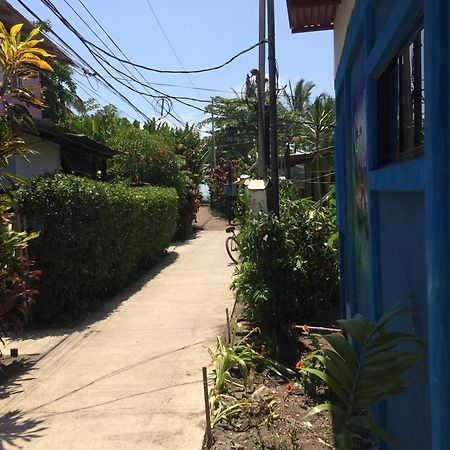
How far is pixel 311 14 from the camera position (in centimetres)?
688

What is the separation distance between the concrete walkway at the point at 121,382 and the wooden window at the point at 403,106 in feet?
8.68

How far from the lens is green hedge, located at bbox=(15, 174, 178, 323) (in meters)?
7.58

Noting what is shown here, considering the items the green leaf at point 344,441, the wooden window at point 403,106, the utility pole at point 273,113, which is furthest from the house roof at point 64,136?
the green leaf at point 344,441

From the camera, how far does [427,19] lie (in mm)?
1677

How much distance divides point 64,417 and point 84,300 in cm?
390

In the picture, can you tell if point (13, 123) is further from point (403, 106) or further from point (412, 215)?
point (412, 215)

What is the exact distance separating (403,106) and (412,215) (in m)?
0.69

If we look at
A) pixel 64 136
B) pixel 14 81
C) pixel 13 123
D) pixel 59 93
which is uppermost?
pixel 59 93

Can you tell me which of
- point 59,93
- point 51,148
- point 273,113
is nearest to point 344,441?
→ point 273,113

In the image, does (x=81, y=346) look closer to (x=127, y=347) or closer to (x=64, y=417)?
(x=127, y=347)

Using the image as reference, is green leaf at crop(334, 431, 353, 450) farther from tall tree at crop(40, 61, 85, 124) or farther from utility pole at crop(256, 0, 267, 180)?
tall tree at crop(40, 61, 85, 124)

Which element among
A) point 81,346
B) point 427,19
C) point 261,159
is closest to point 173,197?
point 261,159

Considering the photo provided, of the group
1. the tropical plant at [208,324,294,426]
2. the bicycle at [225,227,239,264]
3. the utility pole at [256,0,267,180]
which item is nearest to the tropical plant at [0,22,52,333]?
the tropical plant at [208,324,294,426]

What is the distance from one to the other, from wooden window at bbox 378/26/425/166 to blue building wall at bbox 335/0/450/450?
5 cm
